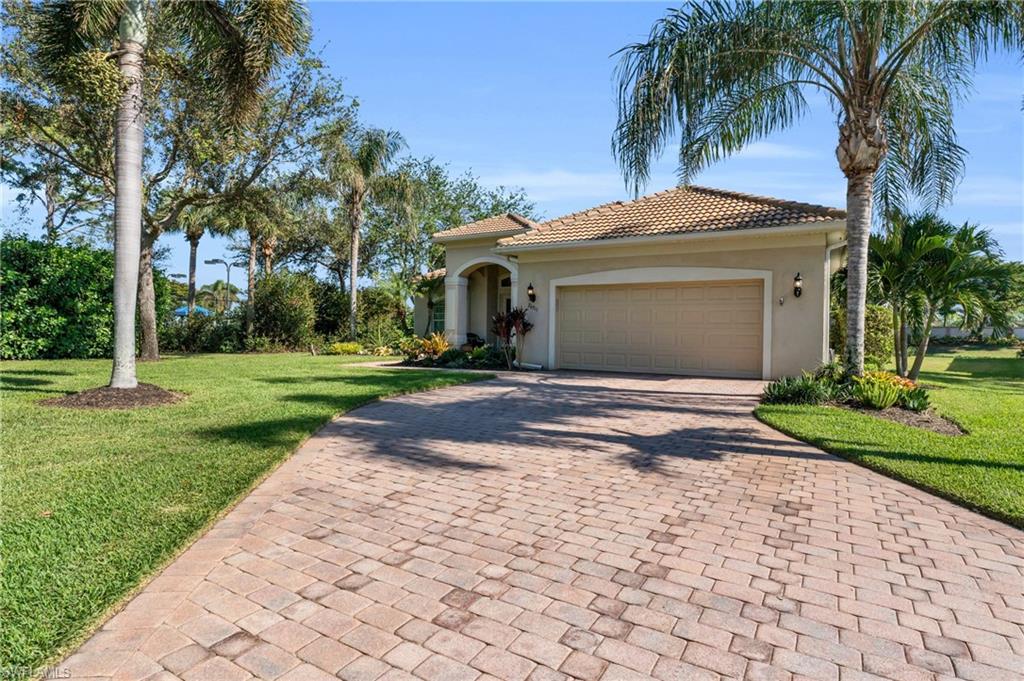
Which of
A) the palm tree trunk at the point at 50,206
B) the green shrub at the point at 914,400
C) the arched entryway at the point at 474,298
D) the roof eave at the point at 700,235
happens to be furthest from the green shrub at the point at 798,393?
the palm tree trunk at the point at 50,206

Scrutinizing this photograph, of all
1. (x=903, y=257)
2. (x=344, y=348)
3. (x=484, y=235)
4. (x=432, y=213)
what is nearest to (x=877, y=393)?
(x=903, y=257)

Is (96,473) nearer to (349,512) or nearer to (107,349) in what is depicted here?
(349,512)

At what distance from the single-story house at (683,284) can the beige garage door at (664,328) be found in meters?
0.03

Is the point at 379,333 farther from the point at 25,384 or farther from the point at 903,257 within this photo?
the point at 903,257

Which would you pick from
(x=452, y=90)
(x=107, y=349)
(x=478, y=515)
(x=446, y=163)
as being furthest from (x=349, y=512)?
(x=446, y=163)

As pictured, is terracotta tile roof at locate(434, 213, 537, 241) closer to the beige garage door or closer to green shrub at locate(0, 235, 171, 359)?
the beige garage door

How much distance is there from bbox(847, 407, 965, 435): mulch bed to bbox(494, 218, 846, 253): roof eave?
4849 mm

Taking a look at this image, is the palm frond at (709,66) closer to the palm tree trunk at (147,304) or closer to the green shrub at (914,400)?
the green shrub at (914,400)

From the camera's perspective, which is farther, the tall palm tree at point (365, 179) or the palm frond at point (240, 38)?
the tall palm tree at point (365, 179)

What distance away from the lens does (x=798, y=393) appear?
31.4 ft

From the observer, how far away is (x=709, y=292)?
14133 mm

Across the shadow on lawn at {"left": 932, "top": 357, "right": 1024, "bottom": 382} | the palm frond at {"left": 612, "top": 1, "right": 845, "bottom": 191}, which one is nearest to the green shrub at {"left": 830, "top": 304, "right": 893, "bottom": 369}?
the shadow on lawn at {"left": 932, "top": 357, "right": 1024, "bottom": 382}

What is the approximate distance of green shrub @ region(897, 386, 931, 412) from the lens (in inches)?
339

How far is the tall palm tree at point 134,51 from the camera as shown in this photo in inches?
351
